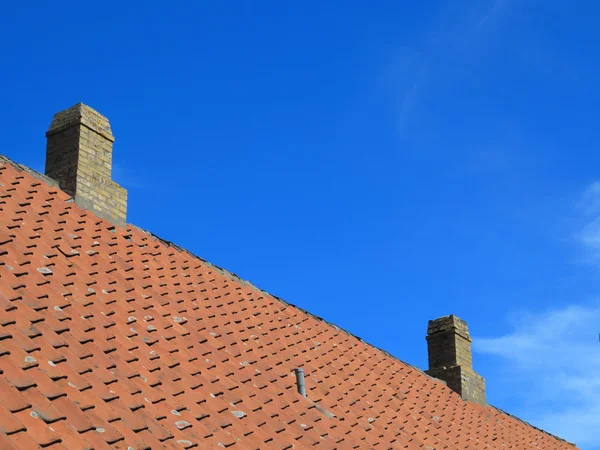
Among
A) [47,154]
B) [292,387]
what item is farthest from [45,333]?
[47,154]

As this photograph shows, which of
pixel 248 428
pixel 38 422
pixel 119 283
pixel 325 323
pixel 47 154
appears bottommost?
pixel 38 422

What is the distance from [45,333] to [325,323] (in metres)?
7.30

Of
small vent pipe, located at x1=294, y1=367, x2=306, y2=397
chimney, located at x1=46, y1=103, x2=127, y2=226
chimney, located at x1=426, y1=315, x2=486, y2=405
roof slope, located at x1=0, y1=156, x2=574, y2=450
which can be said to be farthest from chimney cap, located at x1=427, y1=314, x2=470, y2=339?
chimney, located at x1=46, y1=103, x2=127, y2=226

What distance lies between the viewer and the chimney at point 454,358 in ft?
59.5

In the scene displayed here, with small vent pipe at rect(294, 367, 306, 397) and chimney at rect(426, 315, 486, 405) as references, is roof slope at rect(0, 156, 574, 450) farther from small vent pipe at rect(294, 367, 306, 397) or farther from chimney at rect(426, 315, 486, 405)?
chimney at rect(426, 315, 486, 405)

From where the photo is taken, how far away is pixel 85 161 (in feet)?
40.1

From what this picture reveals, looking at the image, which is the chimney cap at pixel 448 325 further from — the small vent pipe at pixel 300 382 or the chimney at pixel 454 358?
the small vent pipe at pixel 300 382

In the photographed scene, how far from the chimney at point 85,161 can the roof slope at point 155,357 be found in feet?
1.03

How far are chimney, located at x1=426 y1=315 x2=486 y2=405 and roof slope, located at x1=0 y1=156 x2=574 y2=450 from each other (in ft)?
9.67

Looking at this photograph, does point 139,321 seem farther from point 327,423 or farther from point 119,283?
point 327,423

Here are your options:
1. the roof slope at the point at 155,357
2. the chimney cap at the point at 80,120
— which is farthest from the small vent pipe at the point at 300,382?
the chimney cap at the point at 80,120

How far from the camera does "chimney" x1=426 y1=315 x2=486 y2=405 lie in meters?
18.1

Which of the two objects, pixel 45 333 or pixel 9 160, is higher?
pixel 9 160

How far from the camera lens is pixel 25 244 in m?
9.87
